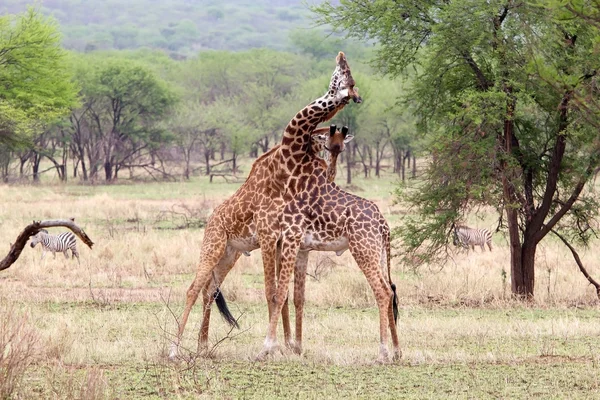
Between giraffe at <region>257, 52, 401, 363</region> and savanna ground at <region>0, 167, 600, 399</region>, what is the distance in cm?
49

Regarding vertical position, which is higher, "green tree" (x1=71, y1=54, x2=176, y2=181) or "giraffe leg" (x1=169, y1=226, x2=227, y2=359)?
"green tree" (x1=71, y1=54, x2=176, y2=181)

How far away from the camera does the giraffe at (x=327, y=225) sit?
857 cm

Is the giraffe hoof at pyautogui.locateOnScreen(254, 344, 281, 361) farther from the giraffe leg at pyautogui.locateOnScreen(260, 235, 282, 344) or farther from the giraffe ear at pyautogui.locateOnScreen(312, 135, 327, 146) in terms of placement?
the giraffe ear at pyautogui.locateOnScreen(312, 135, 327, 146)

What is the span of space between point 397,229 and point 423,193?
26.6 inches

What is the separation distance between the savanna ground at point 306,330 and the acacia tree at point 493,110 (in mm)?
1220

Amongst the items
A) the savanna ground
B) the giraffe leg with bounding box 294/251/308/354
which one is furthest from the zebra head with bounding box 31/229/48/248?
the giraffe leg with bounding box 294/251/308/354

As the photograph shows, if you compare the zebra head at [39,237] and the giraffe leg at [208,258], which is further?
the zebra head at [39,237]

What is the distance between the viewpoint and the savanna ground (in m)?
7.32

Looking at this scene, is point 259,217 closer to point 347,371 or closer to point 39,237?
point 347,371

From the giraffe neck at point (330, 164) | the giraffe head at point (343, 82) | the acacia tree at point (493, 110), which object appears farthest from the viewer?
the acacia tree at point (493, 110)

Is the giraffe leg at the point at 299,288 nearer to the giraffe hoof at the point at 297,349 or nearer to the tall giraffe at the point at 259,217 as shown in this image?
the giraffe hoof at the point at 297,349

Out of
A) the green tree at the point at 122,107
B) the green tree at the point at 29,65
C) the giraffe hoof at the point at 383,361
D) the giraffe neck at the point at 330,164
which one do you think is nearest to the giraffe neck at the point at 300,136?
the giraffe neck at the point at 330,164

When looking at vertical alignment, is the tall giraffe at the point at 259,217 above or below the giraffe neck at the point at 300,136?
below

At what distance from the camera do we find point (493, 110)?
489 inches
